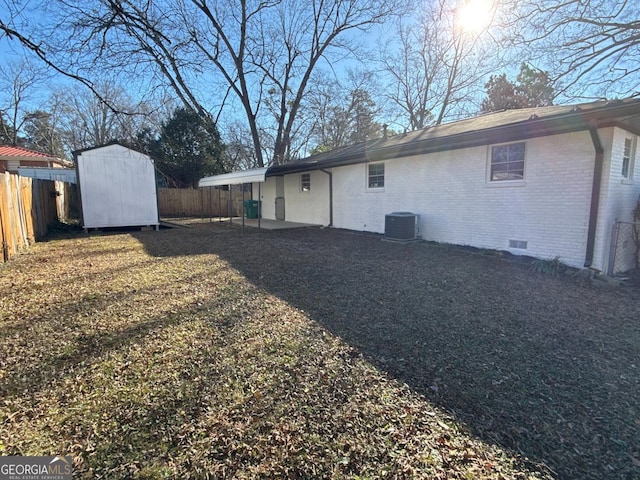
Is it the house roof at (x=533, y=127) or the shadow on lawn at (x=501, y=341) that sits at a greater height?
the house roof at (x=533, y=127)

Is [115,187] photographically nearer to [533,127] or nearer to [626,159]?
[533,127]

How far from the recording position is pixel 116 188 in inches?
462

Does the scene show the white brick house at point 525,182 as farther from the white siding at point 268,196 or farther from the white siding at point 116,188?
the white siding at point 116,188

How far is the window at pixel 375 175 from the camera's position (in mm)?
10523

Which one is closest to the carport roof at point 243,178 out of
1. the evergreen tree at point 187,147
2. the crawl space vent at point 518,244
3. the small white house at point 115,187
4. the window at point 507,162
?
the small white house at point 115,187

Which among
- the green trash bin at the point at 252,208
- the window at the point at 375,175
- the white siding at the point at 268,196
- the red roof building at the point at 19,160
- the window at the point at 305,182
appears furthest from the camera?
the red roof building at the point at 19,160

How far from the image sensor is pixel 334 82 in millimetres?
23922

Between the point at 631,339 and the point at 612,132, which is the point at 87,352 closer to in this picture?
the point at 631,339

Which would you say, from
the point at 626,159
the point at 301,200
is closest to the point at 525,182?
the point at 626,159

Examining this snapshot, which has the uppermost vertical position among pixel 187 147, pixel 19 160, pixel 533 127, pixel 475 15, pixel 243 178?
pixel 475 15

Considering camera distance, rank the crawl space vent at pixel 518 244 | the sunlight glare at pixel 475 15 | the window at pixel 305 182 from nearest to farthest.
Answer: the crawl space vent at pixel 518 244, the sunlight glare at pixel 475 15, the window at pixel 305 182

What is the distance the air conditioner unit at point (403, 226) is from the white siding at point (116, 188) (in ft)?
28.1

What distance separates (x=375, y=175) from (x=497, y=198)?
4128 mm

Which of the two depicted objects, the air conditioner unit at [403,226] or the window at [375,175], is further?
the window at [375,175]
